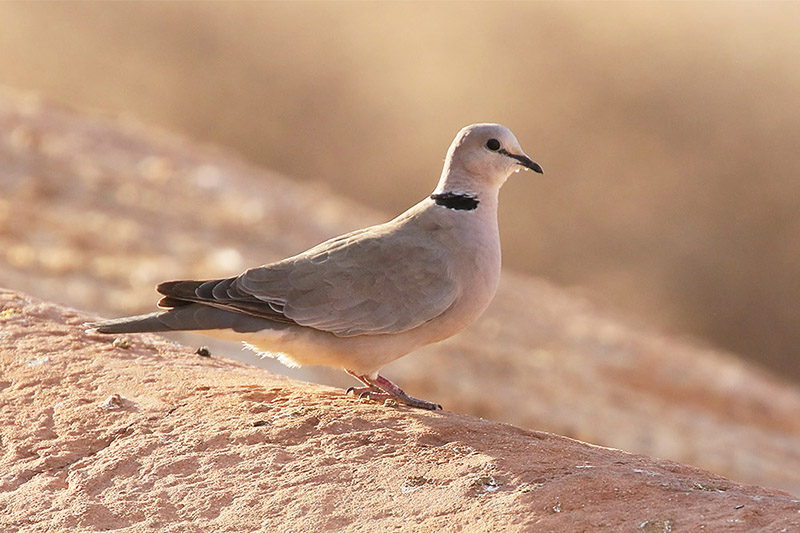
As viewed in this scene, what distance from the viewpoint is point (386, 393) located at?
17.2 feet

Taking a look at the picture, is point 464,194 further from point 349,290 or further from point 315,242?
point 315,242

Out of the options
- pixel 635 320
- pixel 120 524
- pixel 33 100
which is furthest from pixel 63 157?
pixel 120 524

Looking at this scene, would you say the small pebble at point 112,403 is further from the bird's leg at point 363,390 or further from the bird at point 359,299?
the bird's leg at point 363,390

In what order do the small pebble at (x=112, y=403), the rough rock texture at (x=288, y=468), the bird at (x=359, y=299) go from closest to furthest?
the rough rock texture at (x=288, y=468)
the small pebble at (x=112, y=403)
the bird at (x=359, y=299)

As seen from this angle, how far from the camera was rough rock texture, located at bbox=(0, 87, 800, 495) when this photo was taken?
10961 mm

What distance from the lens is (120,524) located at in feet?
12.0

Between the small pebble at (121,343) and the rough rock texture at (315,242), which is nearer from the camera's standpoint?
the small pebble at (121,343)

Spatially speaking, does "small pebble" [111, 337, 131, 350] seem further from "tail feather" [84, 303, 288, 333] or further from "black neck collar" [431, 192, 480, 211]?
"black neck collar" [431, 192, 480, 211]

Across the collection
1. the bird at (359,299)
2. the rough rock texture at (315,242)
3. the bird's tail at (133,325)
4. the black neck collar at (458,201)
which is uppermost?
the rough rock texture at (315,242)

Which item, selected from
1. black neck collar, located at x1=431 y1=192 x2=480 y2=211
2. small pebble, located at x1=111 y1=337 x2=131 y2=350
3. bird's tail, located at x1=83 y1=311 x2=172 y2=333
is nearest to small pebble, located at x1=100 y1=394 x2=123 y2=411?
bird's tail, located at x1=83 y1=311 x2=172 y2=333

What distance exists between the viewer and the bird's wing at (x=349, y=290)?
4980 millimetres

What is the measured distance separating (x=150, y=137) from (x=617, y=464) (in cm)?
1558

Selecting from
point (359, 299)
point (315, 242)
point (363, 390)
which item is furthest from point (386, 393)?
point (315, 242)

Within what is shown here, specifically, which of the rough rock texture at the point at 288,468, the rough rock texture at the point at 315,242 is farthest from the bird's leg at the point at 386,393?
the rough rock texture at the point at 315,242
